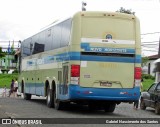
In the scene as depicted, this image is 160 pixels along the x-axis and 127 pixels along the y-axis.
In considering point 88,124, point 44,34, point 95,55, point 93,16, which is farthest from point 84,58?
point 44,34

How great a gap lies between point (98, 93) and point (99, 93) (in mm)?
38

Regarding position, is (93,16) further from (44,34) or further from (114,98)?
(44,34)

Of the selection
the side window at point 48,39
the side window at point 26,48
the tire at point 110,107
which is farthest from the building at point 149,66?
the tire at point 110,107

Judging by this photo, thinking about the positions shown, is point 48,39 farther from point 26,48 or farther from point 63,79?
point 26,48

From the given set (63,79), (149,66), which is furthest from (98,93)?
(149,66)

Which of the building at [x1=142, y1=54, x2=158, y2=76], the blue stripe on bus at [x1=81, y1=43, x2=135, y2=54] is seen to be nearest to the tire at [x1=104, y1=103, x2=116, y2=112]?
the blue stripe on bus at [x1=81, y1=43, x2=135, y2=54]

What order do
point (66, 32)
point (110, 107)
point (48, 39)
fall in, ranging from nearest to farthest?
point (66, 32) → point (110, 107) → point (48, 39)

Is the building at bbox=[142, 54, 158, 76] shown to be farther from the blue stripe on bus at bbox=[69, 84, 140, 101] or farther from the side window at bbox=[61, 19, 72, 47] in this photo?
the blue stripe on bus at bbox=[69, 84, 140, 101]

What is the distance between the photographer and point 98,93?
61.8 ft

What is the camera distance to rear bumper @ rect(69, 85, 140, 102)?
61.5 ft

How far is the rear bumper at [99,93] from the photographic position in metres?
18.7

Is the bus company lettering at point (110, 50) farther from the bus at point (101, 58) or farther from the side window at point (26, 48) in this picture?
the side window at point (26, 48)

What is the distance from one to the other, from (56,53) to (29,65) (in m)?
7.51

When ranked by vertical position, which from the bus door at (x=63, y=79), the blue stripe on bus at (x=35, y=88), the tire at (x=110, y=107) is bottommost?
the tire at (x=110, y=107)
